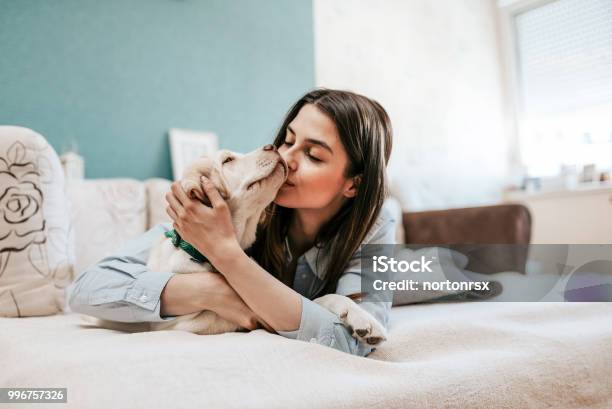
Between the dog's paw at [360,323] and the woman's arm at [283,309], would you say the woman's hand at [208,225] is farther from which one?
the dog's paw at [360,323]

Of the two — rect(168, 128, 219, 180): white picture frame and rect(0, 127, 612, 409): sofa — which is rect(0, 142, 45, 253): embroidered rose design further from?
rect(168, 128, 219, 180): white picture frame

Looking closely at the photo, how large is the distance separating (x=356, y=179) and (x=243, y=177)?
0.33 m

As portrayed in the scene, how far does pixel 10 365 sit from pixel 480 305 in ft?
3.75

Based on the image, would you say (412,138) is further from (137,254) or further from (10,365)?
(10,365)

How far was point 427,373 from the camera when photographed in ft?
2.39

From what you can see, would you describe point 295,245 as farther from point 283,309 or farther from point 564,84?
point 564,84

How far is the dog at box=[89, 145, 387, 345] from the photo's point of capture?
983 mm

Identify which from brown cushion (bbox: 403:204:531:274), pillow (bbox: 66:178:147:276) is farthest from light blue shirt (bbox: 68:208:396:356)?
brown cushion (bbox: 403:204:531:274)

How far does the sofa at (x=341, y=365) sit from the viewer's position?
634mm

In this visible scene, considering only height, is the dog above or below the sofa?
above

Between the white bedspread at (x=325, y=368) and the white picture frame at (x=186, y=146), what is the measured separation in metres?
1.47

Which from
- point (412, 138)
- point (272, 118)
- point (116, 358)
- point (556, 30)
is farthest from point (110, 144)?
point (556, 30)

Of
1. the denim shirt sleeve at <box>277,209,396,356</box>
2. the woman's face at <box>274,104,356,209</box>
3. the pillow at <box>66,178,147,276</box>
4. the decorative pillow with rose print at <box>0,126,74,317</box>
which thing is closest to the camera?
the denim shirt sleeve at <box>277,209,396,356</box>

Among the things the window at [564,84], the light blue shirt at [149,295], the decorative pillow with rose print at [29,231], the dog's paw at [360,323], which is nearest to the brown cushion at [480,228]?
the window at [564,84]
